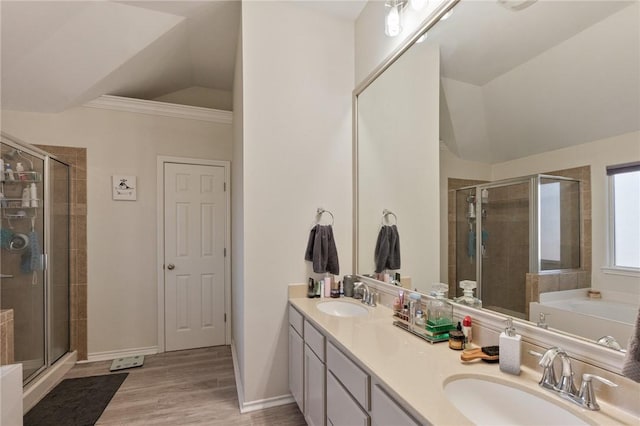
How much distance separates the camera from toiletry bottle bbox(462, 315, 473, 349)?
132 cm

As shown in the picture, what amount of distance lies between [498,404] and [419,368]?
268 mm

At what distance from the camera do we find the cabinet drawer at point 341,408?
4.04ft

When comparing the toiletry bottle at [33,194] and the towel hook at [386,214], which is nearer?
the towel hook at [386,214]

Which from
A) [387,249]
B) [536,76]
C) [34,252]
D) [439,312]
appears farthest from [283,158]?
[34,252]

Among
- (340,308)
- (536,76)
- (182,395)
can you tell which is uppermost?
(536,76)

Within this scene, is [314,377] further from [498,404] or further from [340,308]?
[498,404]

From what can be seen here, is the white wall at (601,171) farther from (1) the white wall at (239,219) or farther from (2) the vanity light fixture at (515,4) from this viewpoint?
(1) the white wall at (239,219)

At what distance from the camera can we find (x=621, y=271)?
0.92 metres

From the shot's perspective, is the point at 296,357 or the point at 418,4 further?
the point at 296,357

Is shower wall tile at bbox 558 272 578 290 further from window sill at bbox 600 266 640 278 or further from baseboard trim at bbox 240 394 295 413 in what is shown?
baseboard trim at bbox 240 394 295 413

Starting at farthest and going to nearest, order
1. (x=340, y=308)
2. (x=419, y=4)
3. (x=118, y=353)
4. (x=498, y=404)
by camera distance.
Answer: (x=118, y=353)
(x=340, y=308)
(x=419, y=4)
(x=498, y=404)

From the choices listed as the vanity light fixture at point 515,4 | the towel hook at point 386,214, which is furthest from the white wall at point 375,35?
the towel hook at point 386,214

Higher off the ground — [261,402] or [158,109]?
[158,109]

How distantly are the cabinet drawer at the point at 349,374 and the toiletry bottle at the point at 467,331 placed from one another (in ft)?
1.59
